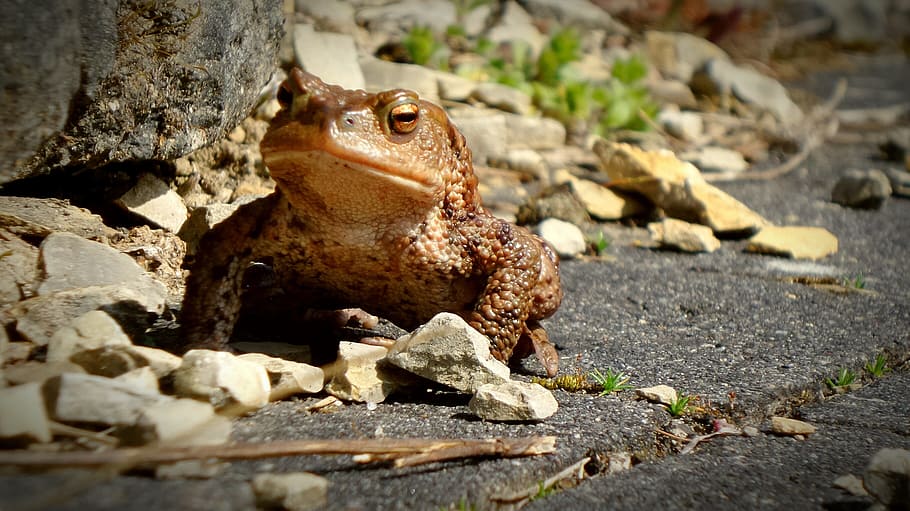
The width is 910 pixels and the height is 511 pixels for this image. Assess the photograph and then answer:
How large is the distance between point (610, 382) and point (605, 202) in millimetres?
2375

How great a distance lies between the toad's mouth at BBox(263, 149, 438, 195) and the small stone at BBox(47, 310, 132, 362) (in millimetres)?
531

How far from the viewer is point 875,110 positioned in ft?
26.5

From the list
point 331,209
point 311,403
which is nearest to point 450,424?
point 311,403

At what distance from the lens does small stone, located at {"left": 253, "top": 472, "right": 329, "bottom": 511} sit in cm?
135

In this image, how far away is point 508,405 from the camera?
186 centimetres

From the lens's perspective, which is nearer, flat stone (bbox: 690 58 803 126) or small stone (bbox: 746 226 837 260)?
small stone (bbox: 746 226 837 260)

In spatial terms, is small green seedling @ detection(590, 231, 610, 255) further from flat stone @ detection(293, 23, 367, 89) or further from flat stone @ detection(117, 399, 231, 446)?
flat stone @ detection(117, 399, 231, 446)

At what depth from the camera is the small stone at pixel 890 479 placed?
1.50 meters

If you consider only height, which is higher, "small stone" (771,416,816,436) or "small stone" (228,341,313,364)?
"small stone" (228,341,313,364)

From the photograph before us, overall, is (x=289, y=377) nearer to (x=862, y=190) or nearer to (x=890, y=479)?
(x=890, y=479)

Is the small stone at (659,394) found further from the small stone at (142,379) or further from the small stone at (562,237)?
the small stone at (562,237)

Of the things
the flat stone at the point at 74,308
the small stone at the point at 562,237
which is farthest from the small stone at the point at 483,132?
the flat stone at the point at 74,308

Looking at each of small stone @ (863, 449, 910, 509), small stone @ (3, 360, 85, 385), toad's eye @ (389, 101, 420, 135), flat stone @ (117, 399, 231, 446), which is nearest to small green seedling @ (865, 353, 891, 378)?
small stone @ (863, 449, 910, 509)

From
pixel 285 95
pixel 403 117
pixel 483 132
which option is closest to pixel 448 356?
pixel 403 117
